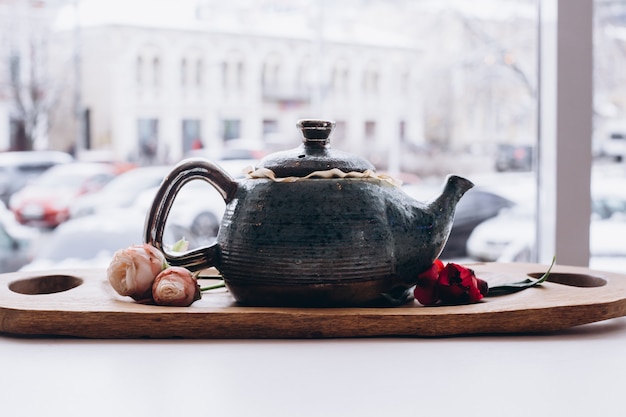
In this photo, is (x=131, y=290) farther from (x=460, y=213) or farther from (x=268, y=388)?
(x=460, y=213)

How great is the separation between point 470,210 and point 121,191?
31.3 inches

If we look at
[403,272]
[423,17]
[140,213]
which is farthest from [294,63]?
[403,272]

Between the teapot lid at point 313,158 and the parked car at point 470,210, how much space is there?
90 cm

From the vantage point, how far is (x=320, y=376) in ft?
2.30

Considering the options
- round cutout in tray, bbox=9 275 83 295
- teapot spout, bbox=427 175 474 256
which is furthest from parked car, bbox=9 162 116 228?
teapot spout, bbox=427 175 474 256

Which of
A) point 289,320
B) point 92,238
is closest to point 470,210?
point 92,238

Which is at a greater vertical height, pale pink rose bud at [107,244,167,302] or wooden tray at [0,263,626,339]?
pale pink rose bud at [107,244,167,302]

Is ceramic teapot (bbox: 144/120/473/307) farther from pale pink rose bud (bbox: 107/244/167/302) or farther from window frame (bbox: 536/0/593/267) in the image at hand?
window frame (bbox: 536/0/593/267)

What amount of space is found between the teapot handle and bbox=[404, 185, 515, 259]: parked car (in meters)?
0.94

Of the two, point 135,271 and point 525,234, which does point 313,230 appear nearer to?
point 135,271

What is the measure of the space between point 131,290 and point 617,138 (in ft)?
4.28

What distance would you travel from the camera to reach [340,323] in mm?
824

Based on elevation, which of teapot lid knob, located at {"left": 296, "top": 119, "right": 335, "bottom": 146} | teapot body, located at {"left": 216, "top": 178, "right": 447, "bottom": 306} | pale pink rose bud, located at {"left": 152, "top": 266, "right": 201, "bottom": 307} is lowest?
pale pink rose bud, located at {"left": 152, "top": 266, "right": 201, "bottom": 307}

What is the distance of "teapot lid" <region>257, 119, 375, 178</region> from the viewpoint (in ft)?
2.93
